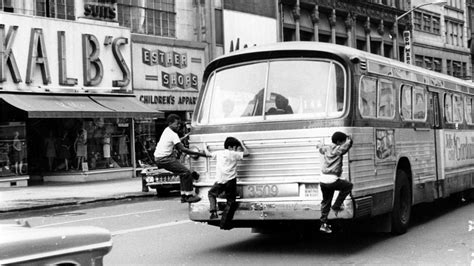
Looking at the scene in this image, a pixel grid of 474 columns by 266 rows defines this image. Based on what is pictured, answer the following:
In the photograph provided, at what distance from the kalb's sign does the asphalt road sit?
12.4 meters

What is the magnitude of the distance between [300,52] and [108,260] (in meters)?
3.73

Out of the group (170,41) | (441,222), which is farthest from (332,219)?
(170,41)

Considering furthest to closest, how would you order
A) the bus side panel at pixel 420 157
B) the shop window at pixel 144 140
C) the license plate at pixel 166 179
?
1. the shop window at pixel 144 140
2. the license plate at pixel 166 179
3. the bus side panel at pixel 420 157

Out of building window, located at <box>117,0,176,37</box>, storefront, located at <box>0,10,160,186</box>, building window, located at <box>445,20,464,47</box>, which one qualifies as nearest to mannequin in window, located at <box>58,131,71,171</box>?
storefront, located at <box>0,10,160,186</box>

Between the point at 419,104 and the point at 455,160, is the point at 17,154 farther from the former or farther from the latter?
the point at 419,104

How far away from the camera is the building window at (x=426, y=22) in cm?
5456

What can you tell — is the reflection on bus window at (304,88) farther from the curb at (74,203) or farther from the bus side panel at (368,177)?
the curb at (74,203)

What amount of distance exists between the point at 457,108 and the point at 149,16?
→ 19726 mm

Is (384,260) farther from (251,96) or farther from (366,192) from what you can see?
(251,96)

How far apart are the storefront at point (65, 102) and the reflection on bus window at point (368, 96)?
15.5 meters

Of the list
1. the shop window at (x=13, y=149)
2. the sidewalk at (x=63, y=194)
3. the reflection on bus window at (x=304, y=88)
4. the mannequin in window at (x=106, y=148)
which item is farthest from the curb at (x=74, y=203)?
the reflection on bus window at (x=304, y=88)

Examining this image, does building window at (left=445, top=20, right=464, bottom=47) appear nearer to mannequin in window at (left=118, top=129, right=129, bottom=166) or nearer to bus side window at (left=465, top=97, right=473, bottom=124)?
mannequin in window at (left=118, top=129, right=129, bottom=166)

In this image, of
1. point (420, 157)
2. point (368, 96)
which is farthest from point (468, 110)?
point (368, 96)

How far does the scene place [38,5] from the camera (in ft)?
82.6
